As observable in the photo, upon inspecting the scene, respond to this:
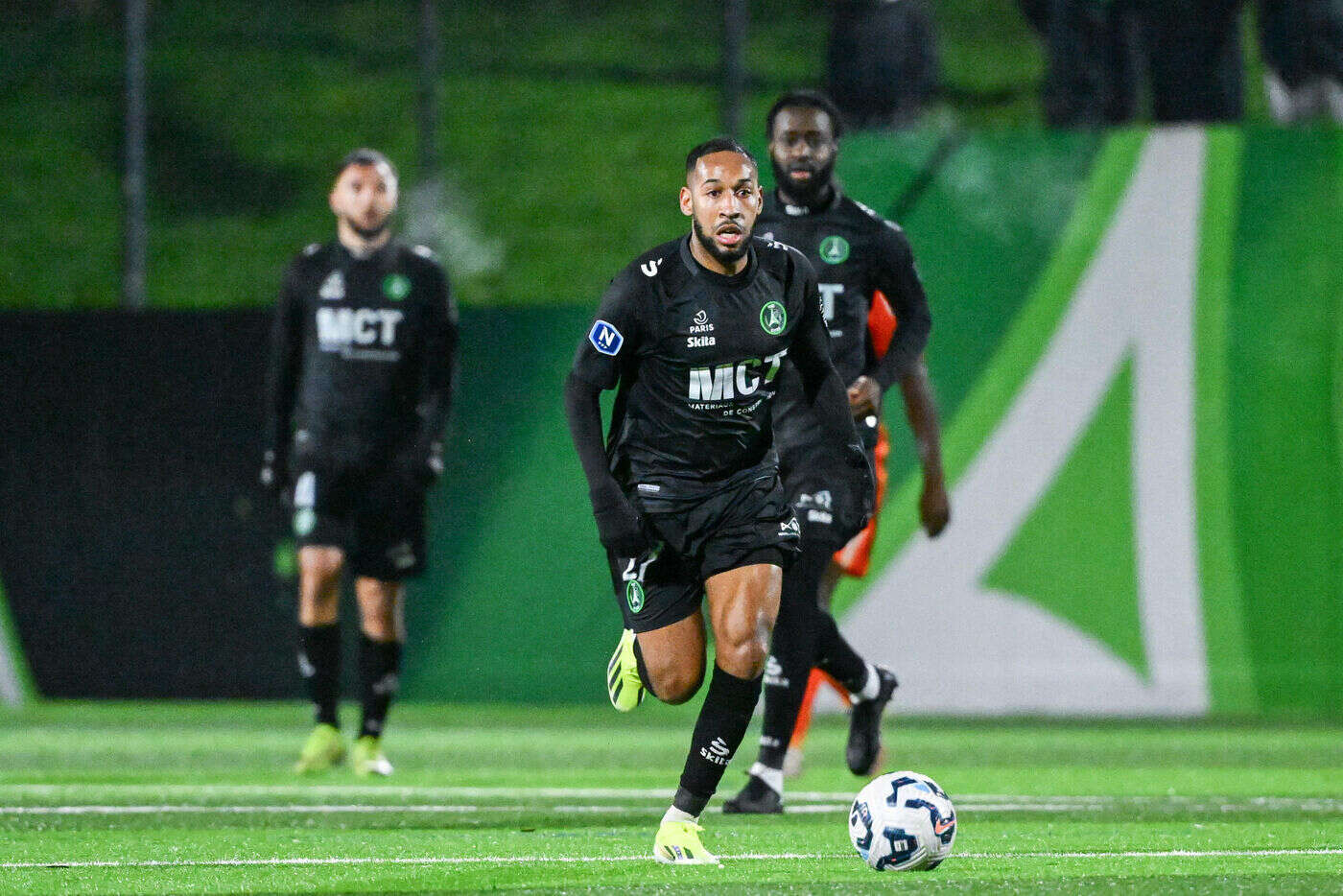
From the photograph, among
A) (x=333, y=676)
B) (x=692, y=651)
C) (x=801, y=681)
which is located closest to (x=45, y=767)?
(x=333, y=676)

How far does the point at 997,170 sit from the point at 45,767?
5.85 meters

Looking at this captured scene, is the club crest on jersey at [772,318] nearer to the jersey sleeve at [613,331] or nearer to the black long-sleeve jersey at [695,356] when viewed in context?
the black long-sleeve jersey at [695,356]

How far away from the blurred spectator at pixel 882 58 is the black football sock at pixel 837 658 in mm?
5074

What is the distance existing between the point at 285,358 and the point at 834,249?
103 inches

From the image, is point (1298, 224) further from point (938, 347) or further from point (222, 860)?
point (222, 860)

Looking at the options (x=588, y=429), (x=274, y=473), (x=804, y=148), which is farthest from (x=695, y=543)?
(x=274, y=473)

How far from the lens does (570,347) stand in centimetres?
1245

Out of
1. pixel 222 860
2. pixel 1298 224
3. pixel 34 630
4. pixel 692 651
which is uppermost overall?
pixel 1298 224

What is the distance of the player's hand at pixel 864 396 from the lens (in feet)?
25.4

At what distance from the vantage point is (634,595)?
6125 millimetres

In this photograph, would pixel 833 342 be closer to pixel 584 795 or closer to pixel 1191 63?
pixel 584 795

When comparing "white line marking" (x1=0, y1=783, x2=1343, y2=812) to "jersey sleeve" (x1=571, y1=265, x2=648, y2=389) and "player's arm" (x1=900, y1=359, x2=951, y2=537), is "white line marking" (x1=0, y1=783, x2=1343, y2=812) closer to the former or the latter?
"player's arm" (x1=900, y1=359, x2=951, y2=537)

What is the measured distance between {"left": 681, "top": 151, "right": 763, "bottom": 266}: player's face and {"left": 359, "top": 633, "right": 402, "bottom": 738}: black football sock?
144 inches

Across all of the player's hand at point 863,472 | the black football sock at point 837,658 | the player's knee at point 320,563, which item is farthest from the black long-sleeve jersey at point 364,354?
the player's hand at point 863,472
